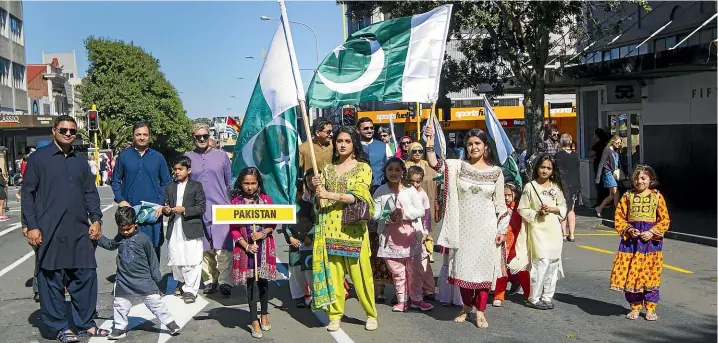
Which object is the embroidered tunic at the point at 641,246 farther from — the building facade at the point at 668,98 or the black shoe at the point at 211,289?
the building facade at the point at 668,98

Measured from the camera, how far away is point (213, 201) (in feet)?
30.1

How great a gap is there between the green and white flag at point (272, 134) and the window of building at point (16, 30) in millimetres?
51925

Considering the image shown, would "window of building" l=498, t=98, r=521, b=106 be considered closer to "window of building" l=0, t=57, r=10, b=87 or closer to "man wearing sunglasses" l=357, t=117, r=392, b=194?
"window of building" l=0, t=57, r=10, b=87

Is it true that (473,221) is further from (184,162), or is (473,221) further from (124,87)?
(124,87)

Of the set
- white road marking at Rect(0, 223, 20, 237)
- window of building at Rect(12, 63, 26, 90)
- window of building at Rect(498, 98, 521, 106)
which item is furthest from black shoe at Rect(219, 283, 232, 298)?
window of building at Rect(12, 63, 26, 90)

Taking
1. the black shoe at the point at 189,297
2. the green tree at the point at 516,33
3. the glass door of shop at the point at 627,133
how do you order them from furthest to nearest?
the glass door of shop at the point at 627,133 → the green tree at the point at 516,33 → the black shoe at the point at 189,297

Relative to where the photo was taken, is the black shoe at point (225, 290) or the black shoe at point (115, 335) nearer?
the black shoe at point (115, 335)

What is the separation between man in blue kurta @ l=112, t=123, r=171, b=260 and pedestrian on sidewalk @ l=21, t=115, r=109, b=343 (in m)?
1.45

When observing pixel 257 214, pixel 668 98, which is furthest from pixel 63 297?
pixel 668 98

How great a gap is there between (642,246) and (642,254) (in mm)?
75

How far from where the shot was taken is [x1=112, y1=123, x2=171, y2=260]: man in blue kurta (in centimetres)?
877

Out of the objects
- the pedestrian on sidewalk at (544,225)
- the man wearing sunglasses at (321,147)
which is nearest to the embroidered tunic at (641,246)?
the pedestrian on sidewalk at (544,225)

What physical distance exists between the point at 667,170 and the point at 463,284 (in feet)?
33.4

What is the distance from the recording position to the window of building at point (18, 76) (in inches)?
2121
